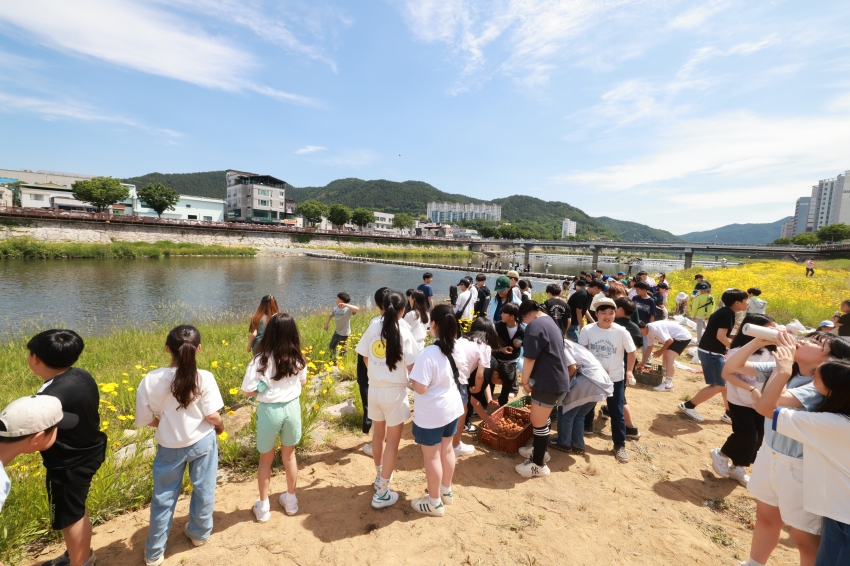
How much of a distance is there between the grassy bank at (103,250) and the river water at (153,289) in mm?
2099

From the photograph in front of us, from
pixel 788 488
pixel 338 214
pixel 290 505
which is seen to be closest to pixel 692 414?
pixel 788 488

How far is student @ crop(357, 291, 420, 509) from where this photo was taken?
10.9 ft

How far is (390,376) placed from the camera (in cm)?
332

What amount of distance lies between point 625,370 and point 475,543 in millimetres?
2693

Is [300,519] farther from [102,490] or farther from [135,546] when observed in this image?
[102,490]

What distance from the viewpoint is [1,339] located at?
9875 millimetres

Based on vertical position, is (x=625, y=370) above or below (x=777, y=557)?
above

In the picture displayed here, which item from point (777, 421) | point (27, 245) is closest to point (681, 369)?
point (777, 421)

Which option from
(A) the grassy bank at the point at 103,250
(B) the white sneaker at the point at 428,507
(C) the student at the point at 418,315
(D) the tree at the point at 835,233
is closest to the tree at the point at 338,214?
(A) the grassy bank at the point at 103,250

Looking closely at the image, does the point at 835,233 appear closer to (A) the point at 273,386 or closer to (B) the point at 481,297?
(B) the point at 481,297

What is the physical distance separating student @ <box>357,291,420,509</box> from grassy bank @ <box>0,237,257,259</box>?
3996 centimetres

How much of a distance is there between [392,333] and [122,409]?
4328 millimetres

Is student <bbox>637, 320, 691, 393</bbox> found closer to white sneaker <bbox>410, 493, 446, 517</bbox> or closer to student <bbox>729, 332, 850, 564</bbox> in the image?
student <bbox>729, 332, 850, 564</bbox>

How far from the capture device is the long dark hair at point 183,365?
2.52 meters
